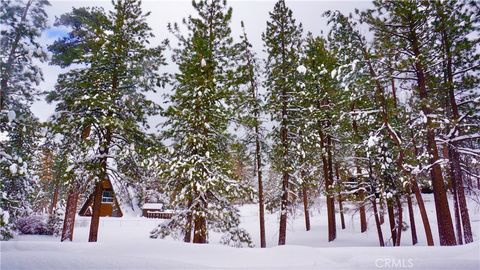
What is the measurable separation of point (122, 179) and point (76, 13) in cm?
1064

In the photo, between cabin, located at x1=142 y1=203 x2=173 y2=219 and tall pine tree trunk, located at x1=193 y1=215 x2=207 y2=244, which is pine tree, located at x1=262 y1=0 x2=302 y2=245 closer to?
tall pine tree trunk, located at x1=193 y1=215 x2=207 y2=244

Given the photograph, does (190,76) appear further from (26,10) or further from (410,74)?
(410,74)

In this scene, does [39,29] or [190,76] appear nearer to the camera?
[39,29]

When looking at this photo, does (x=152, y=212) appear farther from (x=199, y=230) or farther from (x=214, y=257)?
(x=214, y=257)

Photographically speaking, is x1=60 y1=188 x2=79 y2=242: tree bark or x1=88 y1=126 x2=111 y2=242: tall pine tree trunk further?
x1=60 y1=188 x2=79 y2=242: tree bark

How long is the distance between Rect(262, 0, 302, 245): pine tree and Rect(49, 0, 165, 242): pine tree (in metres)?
7.34

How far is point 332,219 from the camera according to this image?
768 inches

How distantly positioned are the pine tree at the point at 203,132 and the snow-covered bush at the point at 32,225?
14.8m

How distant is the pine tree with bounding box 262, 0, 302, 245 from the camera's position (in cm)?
1628

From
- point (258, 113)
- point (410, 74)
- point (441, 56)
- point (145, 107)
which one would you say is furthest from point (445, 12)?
point (145, 107)

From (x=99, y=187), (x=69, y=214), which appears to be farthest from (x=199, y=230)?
(x=69, y=214)

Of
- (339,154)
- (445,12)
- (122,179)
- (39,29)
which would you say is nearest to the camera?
(39,29)

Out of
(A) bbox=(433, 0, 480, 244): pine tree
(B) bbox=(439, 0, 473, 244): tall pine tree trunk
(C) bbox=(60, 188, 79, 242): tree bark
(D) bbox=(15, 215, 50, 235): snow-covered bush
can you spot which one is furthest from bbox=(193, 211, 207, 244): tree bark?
(D) bbox=(15, 215, 50, 235): snow-covered bush

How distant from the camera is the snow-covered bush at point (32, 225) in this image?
20527 mm
